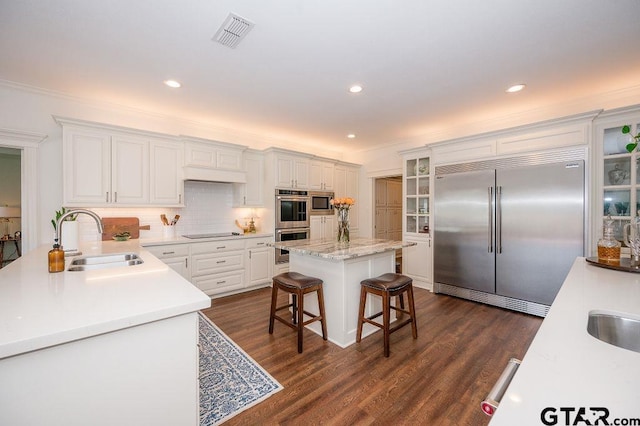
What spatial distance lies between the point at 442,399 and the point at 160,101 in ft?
14.0

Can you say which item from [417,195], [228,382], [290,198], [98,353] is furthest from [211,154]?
[98,353]

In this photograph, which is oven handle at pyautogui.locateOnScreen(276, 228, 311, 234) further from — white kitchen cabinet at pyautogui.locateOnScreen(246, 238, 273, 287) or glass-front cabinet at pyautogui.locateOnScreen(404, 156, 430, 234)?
glass-front cabinet at pyautogui.locateOnScreen(404, 156, 430, 234)

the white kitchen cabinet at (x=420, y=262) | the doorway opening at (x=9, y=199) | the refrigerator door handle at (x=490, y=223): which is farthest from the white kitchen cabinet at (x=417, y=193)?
the doorway opening at (x=9, y=199)

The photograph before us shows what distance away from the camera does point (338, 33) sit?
2.12 meters

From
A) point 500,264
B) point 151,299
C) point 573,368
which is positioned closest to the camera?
point 573,368

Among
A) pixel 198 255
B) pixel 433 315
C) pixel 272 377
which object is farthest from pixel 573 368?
pixel 198 255

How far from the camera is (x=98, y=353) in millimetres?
940

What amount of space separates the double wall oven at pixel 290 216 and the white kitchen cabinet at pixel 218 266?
2.25 feet

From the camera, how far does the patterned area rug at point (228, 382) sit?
1.73m

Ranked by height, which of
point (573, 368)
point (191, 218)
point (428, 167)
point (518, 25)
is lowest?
point (573, 368)

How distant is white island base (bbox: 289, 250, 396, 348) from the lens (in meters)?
2.57

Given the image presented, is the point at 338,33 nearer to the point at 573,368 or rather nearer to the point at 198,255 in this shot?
the point at 573,368

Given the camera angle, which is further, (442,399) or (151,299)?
(442,399)

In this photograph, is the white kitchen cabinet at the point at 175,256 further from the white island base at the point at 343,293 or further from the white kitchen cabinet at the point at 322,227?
the white kitchen cabinet at the point at 322,227
